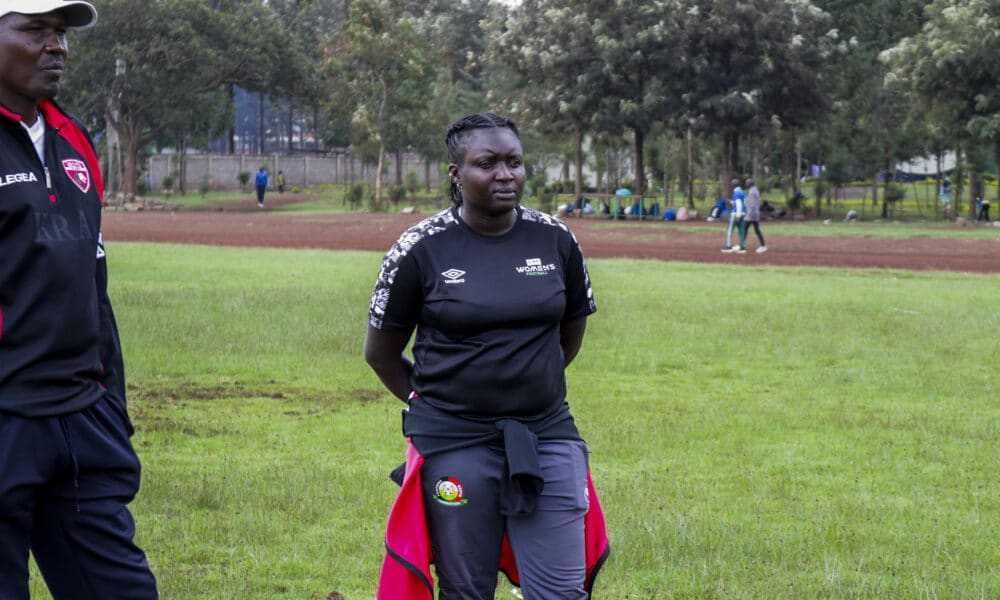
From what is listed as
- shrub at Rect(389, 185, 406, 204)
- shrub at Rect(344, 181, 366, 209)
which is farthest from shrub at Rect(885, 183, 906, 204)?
shrub at Rect(344, 181, 366, 209)

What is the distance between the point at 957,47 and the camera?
124ft

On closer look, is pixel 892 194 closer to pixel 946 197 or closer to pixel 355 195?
pixel 946 197

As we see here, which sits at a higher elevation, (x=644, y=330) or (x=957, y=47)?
(x=957, y=47)

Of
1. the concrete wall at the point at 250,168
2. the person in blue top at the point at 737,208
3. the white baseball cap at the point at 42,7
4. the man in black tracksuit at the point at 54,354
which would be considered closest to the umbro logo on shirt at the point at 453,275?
the man in black tracksuit at the point at 54,354

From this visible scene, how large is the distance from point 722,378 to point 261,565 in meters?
6.35

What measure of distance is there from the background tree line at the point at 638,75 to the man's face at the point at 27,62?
1447 inches

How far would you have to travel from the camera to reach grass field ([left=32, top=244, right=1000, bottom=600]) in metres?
6.12

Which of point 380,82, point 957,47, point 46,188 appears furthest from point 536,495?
point 380,82

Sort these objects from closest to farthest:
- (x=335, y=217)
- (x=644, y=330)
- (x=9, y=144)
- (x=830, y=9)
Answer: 1. (x=9, y=144)
2. (x=644, y=330)
3. (x=335, y=217)
4. (x=830, y=9)

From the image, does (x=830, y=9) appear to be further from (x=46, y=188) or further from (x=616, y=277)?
(x=46, y=188)

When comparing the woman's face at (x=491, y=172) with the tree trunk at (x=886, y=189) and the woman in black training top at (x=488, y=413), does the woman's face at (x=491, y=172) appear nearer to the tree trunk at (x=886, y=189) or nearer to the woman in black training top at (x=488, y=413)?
the woman in black training top at (x=488, y=413)

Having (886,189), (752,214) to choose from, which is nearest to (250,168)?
(886,189)

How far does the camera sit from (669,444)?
8898 millimetres

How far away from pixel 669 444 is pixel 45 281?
19.7 ft
